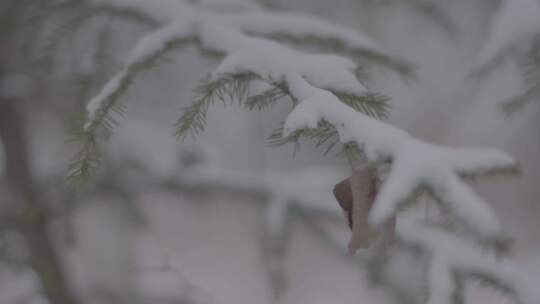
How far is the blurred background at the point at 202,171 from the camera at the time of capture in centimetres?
138

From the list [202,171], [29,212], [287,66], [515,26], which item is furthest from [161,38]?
[202,171]

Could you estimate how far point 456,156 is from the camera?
567mm

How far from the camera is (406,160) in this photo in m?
0.55

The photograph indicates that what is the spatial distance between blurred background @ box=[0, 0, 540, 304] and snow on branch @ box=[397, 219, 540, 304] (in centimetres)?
28

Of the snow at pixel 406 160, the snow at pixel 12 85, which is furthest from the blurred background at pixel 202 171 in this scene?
the snow at pixel 406 160

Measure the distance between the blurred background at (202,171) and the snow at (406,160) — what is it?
1.67 ft

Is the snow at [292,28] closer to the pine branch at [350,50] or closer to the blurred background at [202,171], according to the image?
the pine branch at [350,50]

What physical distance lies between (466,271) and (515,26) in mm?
394

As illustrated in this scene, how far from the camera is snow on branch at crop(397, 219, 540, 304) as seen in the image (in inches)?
33.1

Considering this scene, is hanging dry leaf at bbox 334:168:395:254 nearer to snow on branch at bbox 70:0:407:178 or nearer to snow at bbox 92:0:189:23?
snow on branch at bbox 70:0:407:178

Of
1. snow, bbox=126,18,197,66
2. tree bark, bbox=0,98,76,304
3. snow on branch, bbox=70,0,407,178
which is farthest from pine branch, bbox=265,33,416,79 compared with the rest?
tree bark, bbox=0,98,76,304

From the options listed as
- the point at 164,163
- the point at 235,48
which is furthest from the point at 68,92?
the point at 235,48

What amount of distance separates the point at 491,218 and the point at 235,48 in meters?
0.44

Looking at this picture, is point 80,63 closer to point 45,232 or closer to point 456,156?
point 45,232
